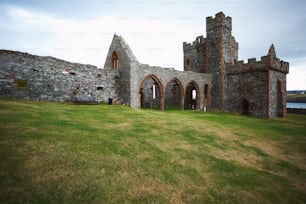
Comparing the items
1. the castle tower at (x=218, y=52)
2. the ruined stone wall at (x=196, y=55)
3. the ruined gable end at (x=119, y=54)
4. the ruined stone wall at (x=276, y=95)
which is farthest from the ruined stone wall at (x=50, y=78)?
the ruined stone wall at (x=276, y=95)

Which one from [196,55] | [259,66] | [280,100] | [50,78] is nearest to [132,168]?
[50,78]

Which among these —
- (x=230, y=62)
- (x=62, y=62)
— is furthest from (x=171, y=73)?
(x=62, y=62)

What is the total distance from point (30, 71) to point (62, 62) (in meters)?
2.55

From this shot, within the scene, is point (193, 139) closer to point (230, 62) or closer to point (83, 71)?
point (83, 71)

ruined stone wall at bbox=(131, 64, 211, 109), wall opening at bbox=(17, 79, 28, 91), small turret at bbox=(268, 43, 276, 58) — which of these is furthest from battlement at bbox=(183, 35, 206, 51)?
wall opening at bbox=(17, 79, 28, 91)

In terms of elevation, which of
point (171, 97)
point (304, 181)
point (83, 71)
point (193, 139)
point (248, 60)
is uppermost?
point (248, 60)

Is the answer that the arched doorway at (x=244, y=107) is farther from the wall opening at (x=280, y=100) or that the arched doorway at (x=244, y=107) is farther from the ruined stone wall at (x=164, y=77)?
the ruined stone wall at (x=164, y=77)

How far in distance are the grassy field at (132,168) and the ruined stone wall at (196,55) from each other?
2217cm

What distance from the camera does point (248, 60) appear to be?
73.9 feet

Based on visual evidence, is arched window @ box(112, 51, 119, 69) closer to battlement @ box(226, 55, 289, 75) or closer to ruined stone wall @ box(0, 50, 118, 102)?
ruined stone wall @ box(0, 50, 118, 102)

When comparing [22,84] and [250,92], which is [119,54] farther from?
[250,92]

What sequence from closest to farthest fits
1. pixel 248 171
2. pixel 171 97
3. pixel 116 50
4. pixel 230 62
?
pixel 248 171, pixel 116 50, pixel 230 62, pixel 171 97

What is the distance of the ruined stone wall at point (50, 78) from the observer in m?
13.3

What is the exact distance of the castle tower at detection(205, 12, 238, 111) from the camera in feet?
82.7
